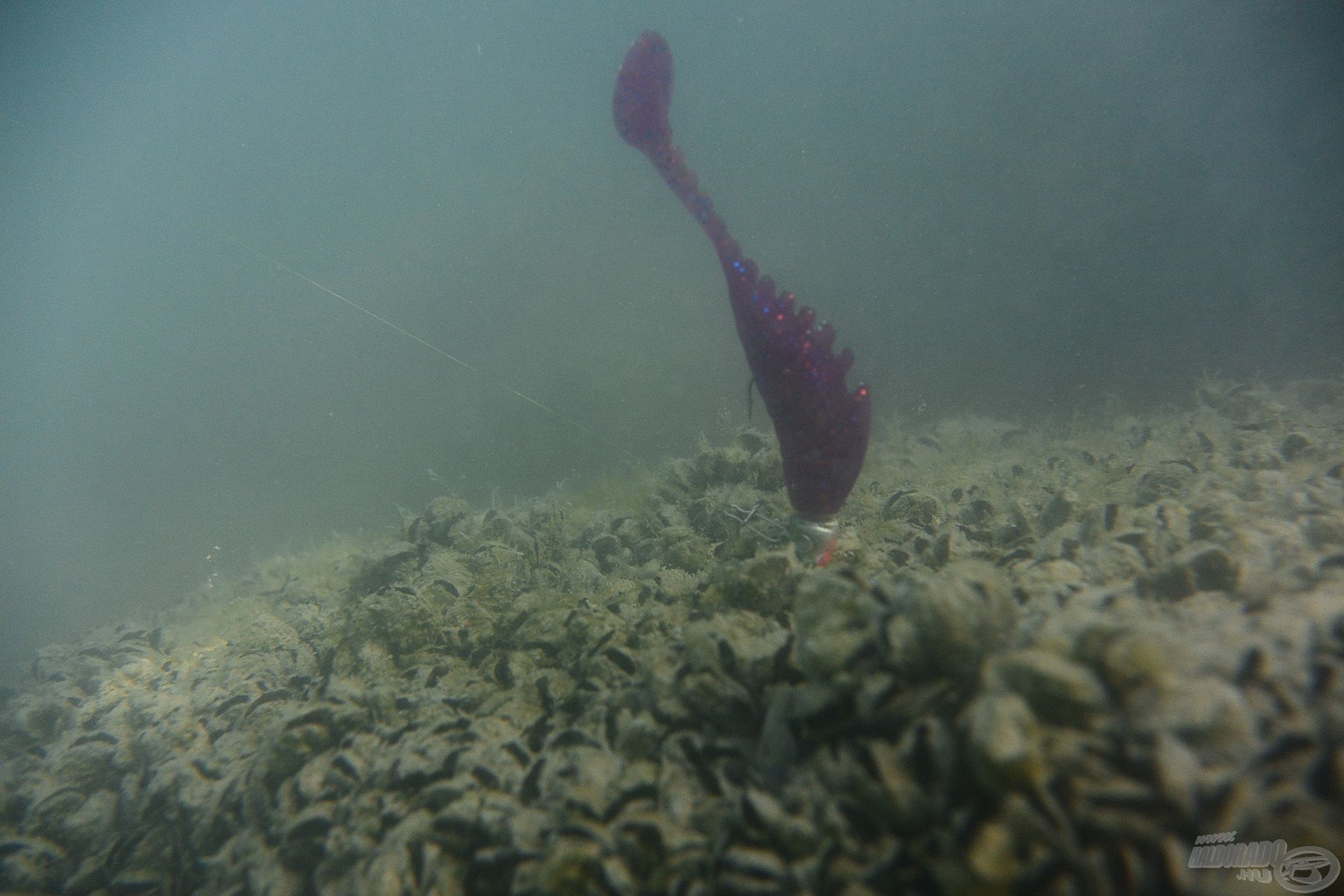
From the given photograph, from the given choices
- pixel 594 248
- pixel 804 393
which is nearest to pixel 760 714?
pixel 804 393

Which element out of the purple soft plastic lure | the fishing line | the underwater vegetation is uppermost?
the fishing line

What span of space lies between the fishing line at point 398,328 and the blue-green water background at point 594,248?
2.70 feet

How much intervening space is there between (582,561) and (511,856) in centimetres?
226

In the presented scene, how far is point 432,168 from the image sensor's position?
3866 inches

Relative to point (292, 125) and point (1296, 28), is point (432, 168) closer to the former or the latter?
point (292, 125)

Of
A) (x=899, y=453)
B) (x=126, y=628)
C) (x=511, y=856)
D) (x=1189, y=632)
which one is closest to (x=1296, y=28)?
(x=899, y=453)

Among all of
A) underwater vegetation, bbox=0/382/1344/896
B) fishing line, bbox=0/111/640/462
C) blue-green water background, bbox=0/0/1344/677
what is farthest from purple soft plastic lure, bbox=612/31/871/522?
blue-green water background, bbox=0/0/1344/677

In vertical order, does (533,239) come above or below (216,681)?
above

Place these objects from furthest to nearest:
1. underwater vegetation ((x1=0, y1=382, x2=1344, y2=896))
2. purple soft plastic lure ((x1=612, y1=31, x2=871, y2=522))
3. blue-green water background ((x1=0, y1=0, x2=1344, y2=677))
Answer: blue-green water background ((x1=0, y1=0, x2=1344, y2=677)) → purple soft plastic lure ((x1=612, y1=31, x2=871, y2=522)) → underwater vegetation ((x1=0, y1=382, x2=1344, y2=896))

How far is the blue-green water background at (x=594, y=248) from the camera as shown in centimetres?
2008

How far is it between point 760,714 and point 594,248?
2285 inches

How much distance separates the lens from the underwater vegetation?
99cm

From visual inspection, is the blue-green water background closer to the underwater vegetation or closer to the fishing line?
the fishing line

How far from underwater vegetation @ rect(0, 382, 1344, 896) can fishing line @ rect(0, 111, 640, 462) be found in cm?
Result: 577
